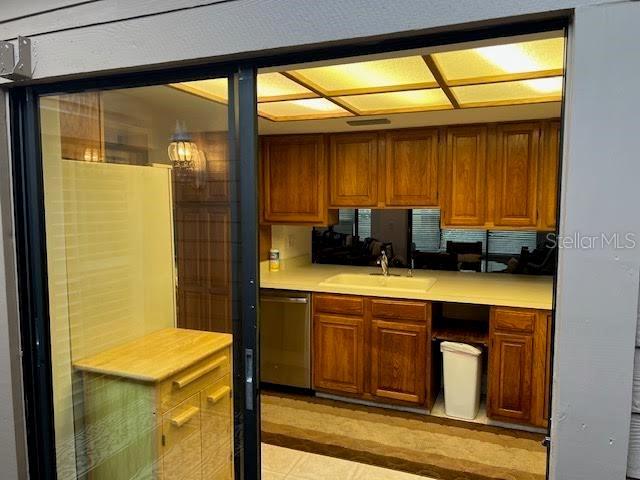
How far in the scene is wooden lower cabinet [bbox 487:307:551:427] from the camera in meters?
2.96

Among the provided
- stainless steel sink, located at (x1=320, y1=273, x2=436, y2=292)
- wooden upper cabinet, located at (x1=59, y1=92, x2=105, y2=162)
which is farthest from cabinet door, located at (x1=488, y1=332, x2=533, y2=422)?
wooden upper cabinet, located at (x1=59, y1=92, x2=105, y2=162)

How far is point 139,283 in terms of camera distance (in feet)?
6.31

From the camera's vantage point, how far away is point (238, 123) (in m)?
1.33

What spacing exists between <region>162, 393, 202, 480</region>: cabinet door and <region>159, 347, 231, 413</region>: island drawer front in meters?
0.03

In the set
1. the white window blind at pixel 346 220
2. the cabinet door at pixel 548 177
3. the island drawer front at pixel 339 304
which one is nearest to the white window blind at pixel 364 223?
the white window blind at pixel 346 220

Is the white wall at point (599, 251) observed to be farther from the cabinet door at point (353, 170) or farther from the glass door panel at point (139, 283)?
the cabinet door at point (353, 170)

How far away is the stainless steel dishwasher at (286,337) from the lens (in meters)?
3.60

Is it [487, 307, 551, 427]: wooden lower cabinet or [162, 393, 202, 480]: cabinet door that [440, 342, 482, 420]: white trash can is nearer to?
[487, 307, 551, 427]: wooden lower cabinet

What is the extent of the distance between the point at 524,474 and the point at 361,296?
1.51m

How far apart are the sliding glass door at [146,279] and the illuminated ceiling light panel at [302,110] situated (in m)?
1.33

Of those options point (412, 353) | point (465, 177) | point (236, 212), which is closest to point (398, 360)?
point (412, 353)

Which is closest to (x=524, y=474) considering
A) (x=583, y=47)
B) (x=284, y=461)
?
(x=284, y=461)

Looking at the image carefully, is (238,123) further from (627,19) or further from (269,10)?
(627,19)

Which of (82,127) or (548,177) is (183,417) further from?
(548,177)
